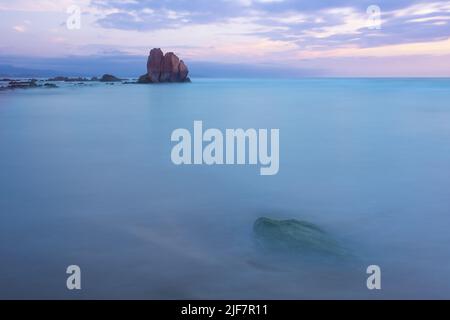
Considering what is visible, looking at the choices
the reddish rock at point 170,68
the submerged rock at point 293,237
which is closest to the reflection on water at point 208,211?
the submerged rock at point 293,237

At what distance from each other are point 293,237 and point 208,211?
4.09 feet

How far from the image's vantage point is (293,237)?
4.65 meters

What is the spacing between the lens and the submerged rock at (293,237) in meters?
4.50

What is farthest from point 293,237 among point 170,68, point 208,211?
point 170,68

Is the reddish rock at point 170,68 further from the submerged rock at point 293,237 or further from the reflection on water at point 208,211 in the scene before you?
the submerged rock at point 293,237

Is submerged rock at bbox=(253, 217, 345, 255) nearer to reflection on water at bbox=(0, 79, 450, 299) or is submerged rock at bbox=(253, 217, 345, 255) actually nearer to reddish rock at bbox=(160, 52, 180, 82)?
reflection on water at bbox=(0, 79, 450, 299)

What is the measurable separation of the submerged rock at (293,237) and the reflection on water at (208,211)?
116 millimetres

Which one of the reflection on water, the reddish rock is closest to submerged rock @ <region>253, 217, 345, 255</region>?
the reflection on water

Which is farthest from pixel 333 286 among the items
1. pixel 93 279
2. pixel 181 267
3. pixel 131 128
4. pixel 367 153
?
pixel 131 128

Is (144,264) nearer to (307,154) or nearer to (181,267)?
(181,267)

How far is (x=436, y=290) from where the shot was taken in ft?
13.1

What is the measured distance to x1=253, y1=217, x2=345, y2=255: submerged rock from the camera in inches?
177
